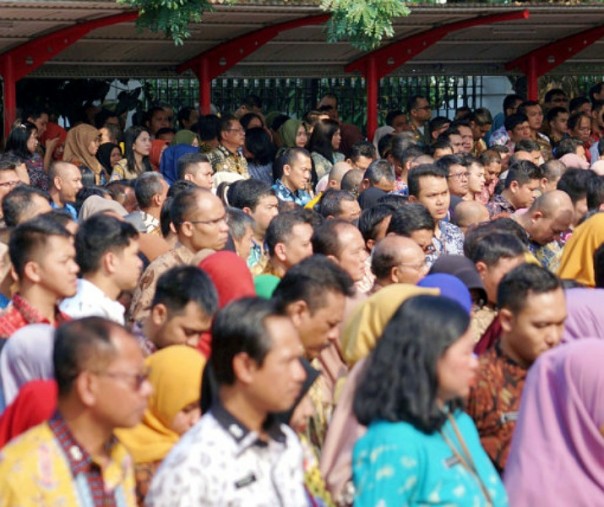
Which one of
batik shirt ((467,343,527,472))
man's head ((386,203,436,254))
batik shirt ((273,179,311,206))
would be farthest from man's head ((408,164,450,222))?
Result: batik shirt ((467,343,527,472))

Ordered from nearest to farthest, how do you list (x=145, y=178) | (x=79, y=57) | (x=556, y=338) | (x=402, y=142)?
(x=556, y=338) → (x=145, y=178) → (x=402, y=142) → (x=79, y=57)

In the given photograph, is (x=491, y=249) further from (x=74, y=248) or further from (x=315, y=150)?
(x=315, y=150)

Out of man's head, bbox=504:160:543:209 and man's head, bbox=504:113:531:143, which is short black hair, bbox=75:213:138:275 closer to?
man's head, bbox=504:160:543:209

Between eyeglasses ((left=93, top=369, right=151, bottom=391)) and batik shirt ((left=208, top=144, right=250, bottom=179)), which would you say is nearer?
eyeglasses ((left=93, top=369, right=151, bottom=391))

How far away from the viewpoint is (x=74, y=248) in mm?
6754

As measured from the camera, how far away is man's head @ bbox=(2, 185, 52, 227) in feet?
28.4

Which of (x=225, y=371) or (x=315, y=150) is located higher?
(x=225, y=371)

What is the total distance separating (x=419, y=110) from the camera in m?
16.2

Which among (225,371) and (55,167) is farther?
(55,167)

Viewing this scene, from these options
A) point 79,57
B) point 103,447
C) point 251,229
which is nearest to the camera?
point 103,447

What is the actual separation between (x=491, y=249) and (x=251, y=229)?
188 centimetres

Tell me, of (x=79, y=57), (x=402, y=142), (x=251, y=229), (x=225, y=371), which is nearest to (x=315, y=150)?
(x=402, y=142)

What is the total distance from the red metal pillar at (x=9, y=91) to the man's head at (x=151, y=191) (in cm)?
409

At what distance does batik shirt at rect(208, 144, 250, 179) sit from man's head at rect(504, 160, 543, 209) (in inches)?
96.8
